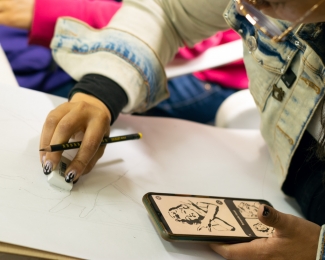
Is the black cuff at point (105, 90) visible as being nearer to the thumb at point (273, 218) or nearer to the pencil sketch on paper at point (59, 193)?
the pencil sketch on paper at point (59, 193)

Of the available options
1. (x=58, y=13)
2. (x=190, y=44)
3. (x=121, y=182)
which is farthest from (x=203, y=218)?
(x=58, y=13)

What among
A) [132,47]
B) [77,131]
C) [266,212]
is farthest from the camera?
[132,47]

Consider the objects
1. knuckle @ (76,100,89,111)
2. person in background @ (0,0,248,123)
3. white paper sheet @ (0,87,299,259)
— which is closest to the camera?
white paper sheet @ (0,87,299,259)

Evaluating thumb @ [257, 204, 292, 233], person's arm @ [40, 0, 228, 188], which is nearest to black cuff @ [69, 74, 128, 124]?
person's arm @ [40, 0, 228, 188]

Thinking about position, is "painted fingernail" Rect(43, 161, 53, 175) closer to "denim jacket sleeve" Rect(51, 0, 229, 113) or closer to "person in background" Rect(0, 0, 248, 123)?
"denim jacket sleeve" Rect(51, 0, 229, 113)

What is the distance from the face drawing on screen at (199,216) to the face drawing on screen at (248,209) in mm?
33

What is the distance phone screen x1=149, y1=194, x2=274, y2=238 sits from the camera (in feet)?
1.47

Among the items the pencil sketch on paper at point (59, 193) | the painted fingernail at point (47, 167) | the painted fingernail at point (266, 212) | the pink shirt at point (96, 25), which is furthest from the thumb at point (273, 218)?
the pink shirt at point (96, 25)

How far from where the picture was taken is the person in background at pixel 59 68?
0.73 meters

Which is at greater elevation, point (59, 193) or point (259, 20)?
point (259, 20)

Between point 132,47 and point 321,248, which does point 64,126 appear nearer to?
point 132,47

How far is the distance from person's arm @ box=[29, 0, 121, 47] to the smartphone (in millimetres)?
399

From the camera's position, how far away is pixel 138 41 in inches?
25.3

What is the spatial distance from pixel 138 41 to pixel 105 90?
0.10m
